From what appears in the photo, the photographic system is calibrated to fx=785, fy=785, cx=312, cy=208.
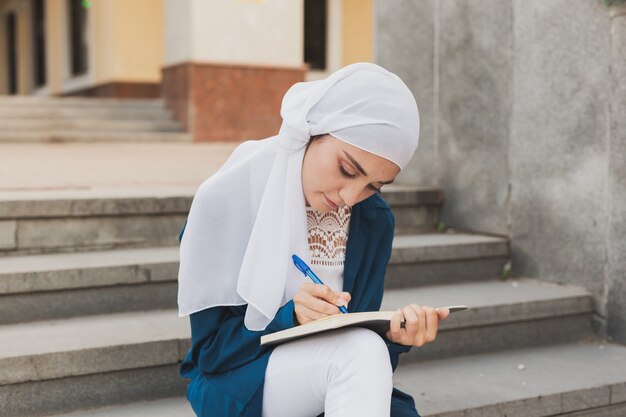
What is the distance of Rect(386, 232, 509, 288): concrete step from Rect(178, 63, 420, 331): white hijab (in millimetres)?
1801

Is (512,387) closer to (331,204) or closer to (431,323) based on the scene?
(431,323)

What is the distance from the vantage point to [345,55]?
44.2 feet

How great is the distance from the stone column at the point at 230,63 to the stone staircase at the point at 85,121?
0.89 ft

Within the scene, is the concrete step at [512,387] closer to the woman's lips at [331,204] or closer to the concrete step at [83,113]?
the woman's lips at [331,204]

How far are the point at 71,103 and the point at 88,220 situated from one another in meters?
6.34

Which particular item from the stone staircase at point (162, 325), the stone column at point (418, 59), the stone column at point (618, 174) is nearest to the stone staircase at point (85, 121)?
the stone column at point (418, 59)

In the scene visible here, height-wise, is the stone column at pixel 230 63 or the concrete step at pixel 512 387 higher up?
the stone column at pixel 230 63

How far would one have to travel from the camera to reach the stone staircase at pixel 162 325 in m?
2.71

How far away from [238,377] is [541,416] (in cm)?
148

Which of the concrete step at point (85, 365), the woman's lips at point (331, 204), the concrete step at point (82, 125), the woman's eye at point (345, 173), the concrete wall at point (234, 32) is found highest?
the concrete wall at point (234, 32)

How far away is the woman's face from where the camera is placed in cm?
188

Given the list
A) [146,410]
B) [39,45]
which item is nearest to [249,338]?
[146,410]

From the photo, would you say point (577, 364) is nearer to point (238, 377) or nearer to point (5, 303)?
Answer: point (238, 377)

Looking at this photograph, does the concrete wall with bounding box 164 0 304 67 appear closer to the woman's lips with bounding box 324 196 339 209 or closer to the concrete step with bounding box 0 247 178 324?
the concrete step with bounding box 0 247 178 324
